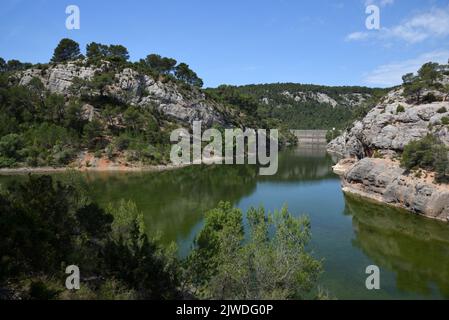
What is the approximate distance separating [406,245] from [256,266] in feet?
91.3

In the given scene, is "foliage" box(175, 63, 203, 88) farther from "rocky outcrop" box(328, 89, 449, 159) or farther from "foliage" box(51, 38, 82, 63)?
Result: "rocky outcrop" box(328, 89, 449, 159)

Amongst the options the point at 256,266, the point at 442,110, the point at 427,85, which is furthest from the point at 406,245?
the point at 427,85

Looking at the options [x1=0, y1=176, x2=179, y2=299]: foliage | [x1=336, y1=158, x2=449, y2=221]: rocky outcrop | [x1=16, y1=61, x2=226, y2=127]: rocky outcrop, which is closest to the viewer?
[x1=0, y1=176, x2=179, y2=299]: foliage

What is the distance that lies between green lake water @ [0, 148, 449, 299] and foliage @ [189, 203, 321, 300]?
652 centimetres

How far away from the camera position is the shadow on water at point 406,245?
32844 mm

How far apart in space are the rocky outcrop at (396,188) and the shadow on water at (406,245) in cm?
199

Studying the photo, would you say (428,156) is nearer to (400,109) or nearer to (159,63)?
(400,109)

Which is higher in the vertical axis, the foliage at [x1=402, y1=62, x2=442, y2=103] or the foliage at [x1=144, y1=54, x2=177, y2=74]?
the foliage at [x1=144, y1=54, x2=177, y2=74]

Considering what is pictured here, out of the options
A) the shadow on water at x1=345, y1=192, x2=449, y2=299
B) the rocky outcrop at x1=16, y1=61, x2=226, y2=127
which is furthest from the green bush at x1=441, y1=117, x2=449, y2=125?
the rocky outcrop at x1=16, y1=61, x2=226, y2=127

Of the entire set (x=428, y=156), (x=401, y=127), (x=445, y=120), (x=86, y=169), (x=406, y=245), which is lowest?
(x=406, y=245)

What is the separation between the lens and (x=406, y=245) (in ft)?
137

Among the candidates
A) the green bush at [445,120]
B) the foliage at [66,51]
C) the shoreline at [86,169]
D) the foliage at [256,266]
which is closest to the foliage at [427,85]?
the green bush at [445,120]

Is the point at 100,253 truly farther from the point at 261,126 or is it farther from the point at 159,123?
the point at 261,126

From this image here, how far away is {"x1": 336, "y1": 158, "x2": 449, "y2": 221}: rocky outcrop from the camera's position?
5088 cm
